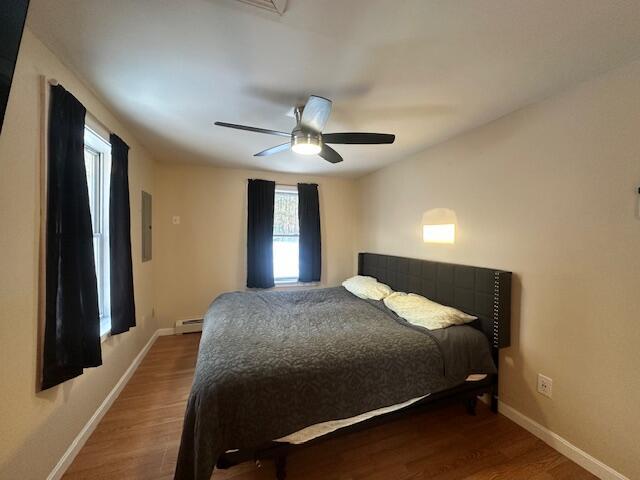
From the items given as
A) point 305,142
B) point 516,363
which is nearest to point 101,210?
point 305,142

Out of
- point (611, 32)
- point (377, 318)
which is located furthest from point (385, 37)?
point (377, 318)

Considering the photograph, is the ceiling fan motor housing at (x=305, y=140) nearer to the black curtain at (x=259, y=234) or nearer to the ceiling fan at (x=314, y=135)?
the ceiling fan at (x=314, y=135)

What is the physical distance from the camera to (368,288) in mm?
3213

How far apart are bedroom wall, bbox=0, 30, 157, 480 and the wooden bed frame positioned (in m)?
0.93

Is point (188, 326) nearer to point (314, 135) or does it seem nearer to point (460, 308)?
point (314, 135)

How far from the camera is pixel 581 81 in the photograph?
1629 mm

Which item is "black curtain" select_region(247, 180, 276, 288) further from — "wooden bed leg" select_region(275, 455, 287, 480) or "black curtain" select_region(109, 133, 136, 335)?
"wooden bed leg" select_region(275, 455, 287, 480)

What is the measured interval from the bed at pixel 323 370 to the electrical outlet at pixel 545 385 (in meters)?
0.27

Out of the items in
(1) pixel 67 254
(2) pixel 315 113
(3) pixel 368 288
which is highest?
(2) pixel 315 113

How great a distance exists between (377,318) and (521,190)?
5.17 ft

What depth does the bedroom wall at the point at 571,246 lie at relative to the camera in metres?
1.45

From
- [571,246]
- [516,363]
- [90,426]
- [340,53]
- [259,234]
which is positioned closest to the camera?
[340,53]

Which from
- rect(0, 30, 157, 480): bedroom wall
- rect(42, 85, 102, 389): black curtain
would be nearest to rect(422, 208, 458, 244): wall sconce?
rect(42, 85, 102, 389): black curtain

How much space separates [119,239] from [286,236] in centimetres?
236
